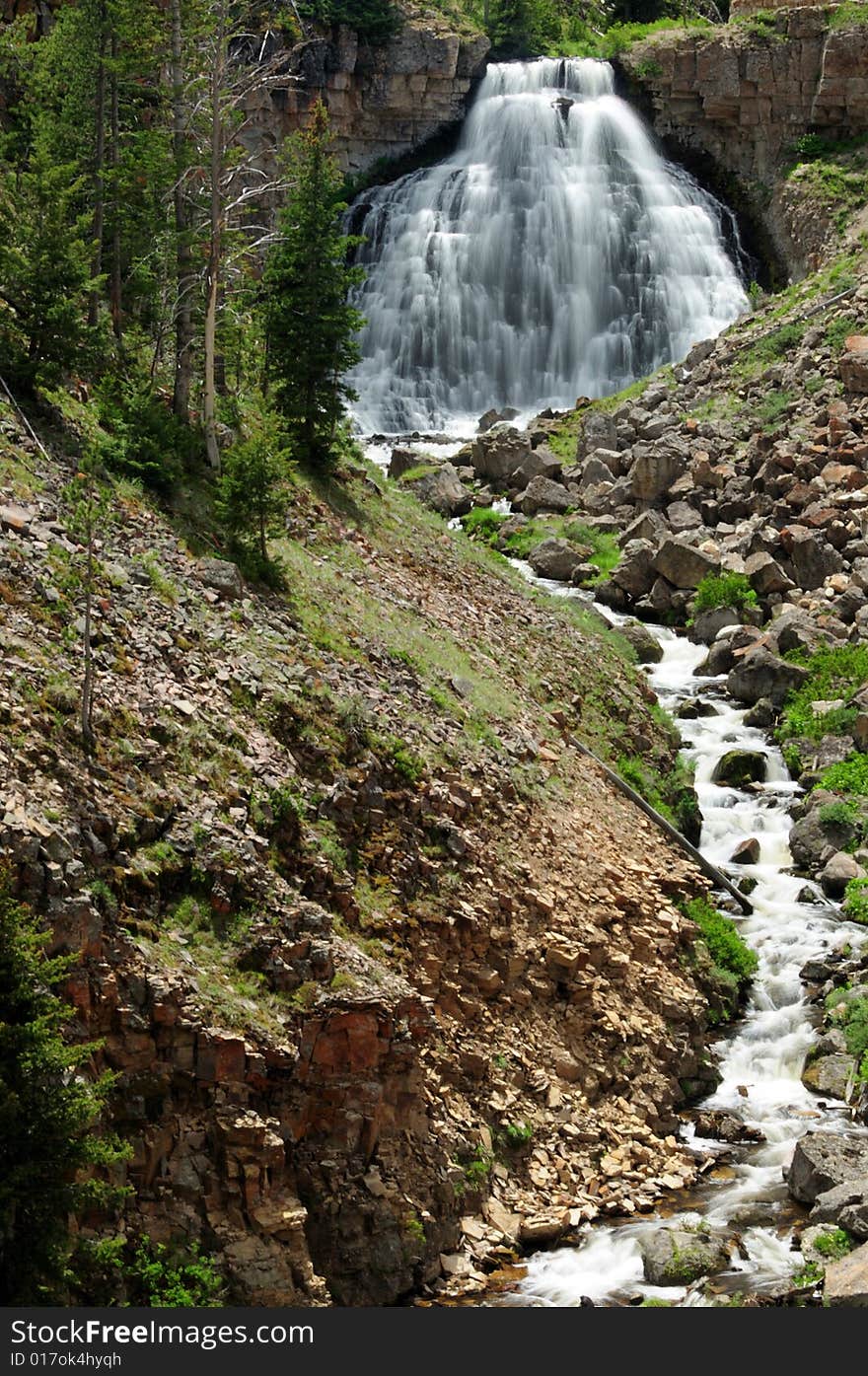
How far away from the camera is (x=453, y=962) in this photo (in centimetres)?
1766

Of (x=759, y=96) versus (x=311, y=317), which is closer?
(x=311, y=317)

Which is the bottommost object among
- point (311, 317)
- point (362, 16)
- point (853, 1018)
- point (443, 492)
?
point (853, 1018)

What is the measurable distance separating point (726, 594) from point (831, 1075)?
53.2 feet

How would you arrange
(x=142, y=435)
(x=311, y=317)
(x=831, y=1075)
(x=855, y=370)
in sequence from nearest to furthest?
(x=831, y=1075), (x=142, y=435), (x=311, y=317), (x=855, y=370)

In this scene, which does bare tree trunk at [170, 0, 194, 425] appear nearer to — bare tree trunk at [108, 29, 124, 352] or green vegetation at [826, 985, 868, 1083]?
bare tree trunk at [108, 29, 124, 352]

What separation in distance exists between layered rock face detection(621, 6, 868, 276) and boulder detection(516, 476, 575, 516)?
63.6 ft

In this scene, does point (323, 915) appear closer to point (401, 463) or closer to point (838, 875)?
point (838, 875)

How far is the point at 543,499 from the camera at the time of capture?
40594 mm

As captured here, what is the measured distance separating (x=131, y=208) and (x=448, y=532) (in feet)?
27.4

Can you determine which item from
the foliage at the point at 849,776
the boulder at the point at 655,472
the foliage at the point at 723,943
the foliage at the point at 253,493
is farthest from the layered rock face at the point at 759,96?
the foliage at the point at 253,493

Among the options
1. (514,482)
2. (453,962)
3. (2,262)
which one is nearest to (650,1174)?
(453,962)

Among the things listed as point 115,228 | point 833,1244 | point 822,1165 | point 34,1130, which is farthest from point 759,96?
point 34,1130

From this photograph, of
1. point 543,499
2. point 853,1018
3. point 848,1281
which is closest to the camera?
point 848,1281

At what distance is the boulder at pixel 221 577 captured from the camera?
19.7 metres
